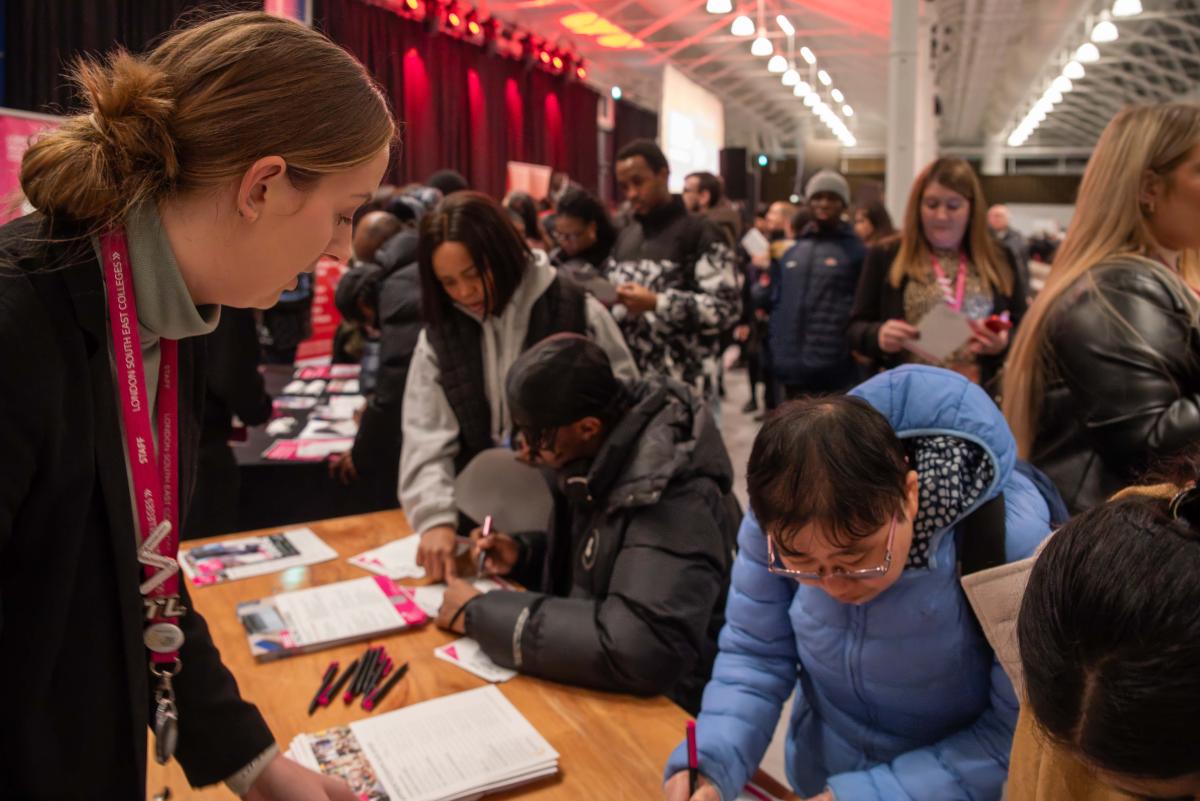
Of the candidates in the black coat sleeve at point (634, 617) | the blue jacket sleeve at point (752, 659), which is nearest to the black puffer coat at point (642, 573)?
the black coat sleeve at point (634, 617)

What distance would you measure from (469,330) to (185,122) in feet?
5.07

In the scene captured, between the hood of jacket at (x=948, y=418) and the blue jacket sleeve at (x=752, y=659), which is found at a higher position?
the hood of jacket at (x=948, y=418)

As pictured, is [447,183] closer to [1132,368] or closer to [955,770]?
[1132,368]

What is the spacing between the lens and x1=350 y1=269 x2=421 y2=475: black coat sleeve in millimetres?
2875

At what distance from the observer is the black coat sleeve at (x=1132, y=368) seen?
1.55 meters

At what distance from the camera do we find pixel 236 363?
259 cm

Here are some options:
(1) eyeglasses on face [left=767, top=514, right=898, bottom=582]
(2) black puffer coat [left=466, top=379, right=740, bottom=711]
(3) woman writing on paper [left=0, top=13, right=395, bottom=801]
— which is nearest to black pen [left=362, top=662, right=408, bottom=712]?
(2) black puffer coat [left=466, top=379, right=740, bottom=711]

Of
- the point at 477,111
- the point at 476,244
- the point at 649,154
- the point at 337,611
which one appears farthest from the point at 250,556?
the point at 477,111

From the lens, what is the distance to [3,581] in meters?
0.78

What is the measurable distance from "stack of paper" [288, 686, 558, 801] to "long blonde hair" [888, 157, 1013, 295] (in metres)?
2.08

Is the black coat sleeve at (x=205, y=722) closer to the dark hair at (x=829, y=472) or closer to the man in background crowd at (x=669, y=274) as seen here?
the dark hair at (x=829, y=472)

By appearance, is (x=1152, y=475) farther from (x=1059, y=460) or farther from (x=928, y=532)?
(x=1059, y=460)

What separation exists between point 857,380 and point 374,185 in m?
3.50

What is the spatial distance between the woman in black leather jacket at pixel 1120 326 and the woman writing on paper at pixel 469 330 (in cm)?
105
